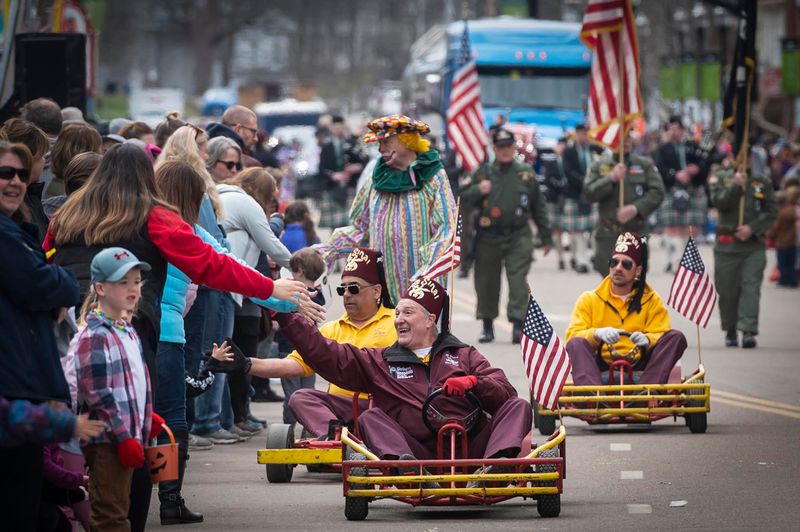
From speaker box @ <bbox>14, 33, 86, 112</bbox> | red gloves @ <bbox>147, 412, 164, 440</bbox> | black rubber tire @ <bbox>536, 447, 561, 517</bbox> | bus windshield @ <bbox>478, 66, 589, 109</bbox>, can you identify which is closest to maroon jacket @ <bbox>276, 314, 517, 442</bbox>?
black rubber tire @ <bbox>536, 447, 561, 517</bbox>

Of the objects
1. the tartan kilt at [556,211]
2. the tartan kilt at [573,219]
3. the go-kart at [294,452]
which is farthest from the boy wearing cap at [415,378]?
the tartan kilt at [556,211]

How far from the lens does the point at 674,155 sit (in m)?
28.4

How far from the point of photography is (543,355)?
10.6m

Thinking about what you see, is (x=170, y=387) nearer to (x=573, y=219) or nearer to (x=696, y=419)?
(x=696, y=419)

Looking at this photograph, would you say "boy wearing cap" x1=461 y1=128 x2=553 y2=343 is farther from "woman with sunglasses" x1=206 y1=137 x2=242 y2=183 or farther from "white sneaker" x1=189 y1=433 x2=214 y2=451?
"white sneaker" x1=189 y1=433 x2=214 y2=451

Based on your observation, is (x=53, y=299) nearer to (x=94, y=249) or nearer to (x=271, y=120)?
(x=94, y=249)

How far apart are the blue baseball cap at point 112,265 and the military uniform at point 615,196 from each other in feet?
37.6

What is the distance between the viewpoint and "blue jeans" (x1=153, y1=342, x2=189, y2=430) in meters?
8.66

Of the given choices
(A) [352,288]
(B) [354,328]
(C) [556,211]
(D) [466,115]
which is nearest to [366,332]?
(B) [354,328]

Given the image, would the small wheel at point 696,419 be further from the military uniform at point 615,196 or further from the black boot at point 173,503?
the military uniform at point 615,196

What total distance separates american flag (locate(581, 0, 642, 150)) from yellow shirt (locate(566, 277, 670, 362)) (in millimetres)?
6018

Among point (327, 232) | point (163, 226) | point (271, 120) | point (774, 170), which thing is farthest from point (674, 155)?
point (271, 120)

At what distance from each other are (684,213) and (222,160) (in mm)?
17299

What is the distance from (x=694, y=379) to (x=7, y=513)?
255 inches
